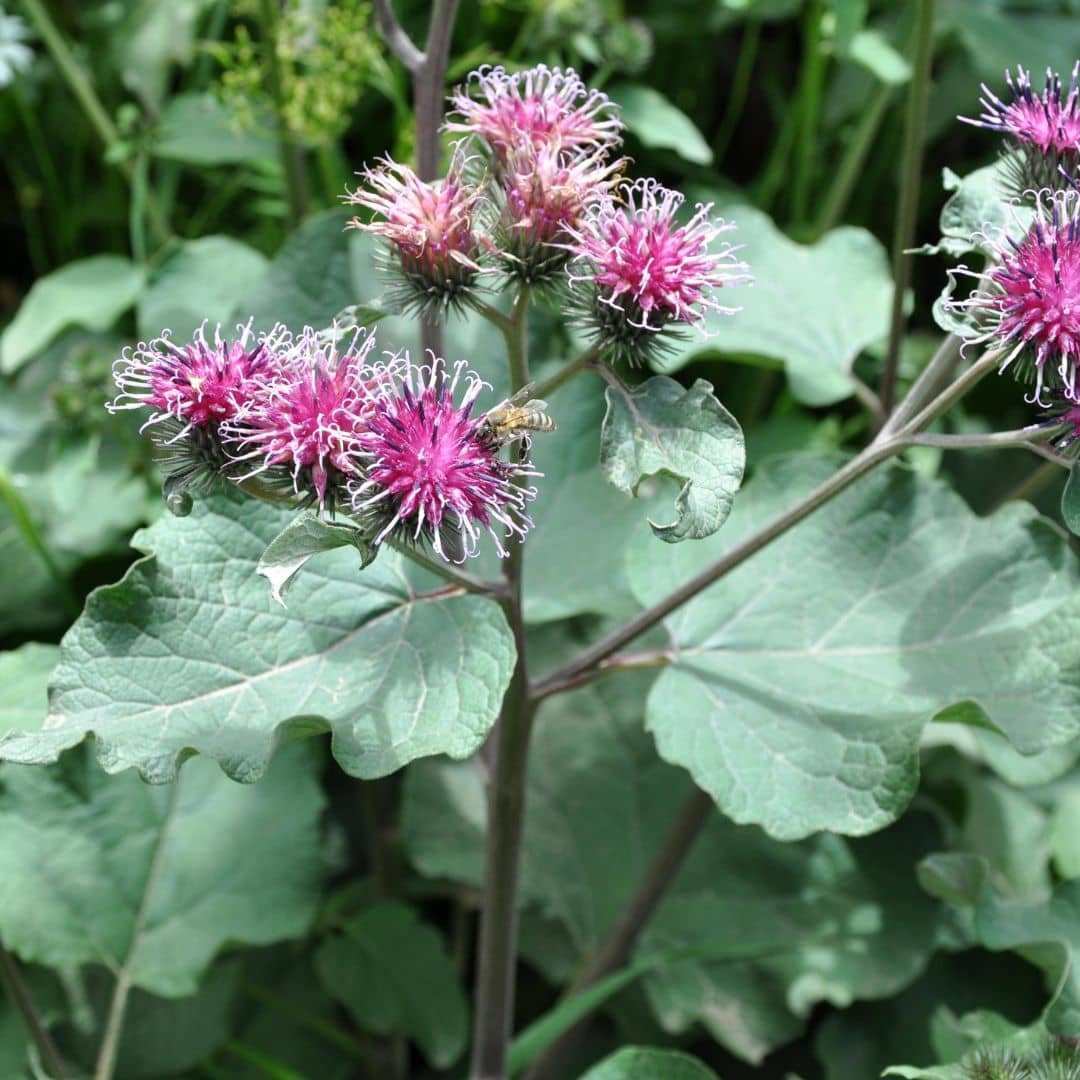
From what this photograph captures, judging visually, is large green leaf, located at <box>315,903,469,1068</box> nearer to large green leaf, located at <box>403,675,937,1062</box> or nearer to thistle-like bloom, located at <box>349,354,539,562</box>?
large green leaf, located at <box>403,675,937,1062</box>

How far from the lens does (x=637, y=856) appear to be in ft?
7.41

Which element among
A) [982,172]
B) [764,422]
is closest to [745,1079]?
[764,422]

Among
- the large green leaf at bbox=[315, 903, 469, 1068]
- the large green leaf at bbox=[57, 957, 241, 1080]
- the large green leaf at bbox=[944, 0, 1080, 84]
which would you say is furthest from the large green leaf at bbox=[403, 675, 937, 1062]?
the large green leaf at bbox=[944, 0, 1080, 84]

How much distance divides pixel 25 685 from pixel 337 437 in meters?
0.78

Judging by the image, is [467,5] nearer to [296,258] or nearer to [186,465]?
[296,258]

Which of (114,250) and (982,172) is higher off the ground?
(982,172)

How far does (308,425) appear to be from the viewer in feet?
3.86

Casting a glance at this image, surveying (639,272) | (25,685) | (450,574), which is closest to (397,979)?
(25,685)

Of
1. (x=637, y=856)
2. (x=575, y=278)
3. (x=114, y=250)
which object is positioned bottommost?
(x=637, y=856)

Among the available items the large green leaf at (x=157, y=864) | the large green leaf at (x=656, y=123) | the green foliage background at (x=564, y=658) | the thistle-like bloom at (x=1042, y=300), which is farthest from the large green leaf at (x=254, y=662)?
the large green leaf at (x=656, y=123)

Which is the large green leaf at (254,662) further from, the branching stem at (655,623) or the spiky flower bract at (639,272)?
the spiky flower bract at (639,272)

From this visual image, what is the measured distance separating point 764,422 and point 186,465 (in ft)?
4.98

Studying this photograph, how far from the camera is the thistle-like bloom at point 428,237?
1.28 m

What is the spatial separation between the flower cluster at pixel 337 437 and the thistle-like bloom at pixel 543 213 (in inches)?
6.1
